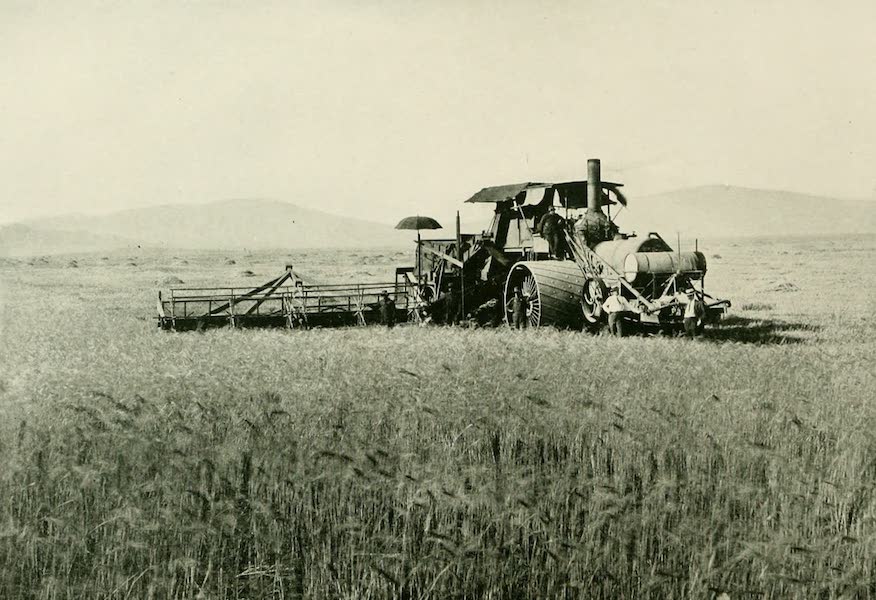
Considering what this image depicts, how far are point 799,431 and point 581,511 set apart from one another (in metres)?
2.70

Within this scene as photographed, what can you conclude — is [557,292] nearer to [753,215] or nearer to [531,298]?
[531,298]

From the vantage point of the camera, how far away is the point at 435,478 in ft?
16.6

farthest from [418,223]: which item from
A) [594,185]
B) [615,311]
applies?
[615,311]

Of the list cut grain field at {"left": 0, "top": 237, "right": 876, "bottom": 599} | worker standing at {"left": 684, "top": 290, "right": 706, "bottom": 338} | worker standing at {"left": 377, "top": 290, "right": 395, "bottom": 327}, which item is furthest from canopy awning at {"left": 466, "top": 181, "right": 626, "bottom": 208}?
cut grain field at {"left": 0, "top": 237, "right": 876, "bottom": 599}

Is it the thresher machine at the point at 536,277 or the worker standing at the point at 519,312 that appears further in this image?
the worker standing at the point at 519,312

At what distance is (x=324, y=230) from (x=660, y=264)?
189 meters

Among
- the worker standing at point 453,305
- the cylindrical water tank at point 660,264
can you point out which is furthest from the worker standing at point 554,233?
the worker standing at point 453,305

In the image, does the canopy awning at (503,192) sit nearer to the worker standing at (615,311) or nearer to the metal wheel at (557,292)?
the metal wheel at (557,292)

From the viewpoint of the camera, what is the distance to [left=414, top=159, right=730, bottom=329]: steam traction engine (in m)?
14.2

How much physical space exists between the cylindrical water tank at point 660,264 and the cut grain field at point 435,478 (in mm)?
4390

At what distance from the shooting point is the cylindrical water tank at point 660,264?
1415 centimetres

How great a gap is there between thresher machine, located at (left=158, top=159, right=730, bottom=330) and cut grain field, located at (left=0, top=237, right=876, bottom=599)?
453cm

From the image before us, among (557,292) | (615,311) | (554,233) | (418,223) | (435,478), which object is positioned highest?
(418,223)

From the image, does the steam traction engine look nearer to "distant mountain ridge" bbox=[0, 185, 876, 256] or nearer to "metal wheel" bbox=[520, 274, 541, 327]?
"metal wheel" bbox=[520, 274, 541, 327]
